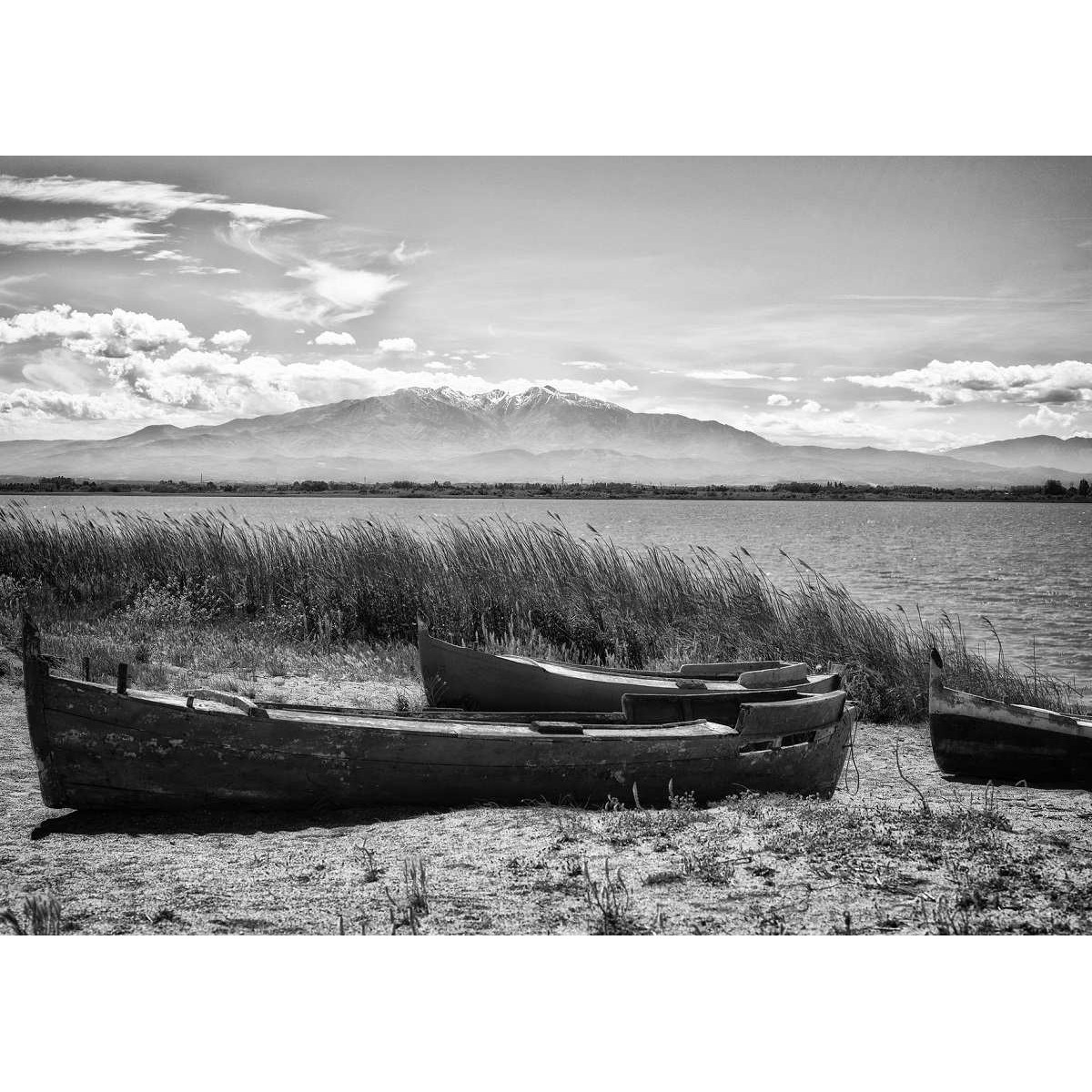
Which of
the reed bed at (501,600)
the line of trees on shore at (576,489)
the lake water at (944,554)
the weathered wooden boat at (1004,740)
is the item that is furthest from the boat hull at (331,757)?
the lake water at (944,554)

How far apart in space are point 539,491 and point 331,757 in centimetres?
4622

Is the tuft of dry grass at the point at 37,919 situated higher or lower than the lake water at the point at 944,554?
higher

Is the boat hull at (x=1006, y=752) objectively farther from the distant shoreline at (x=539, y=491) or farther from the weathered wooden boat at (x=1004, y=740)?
the distant shoreline at (x=539, y=491)

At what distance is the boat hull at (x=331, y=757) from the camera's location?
139 inches

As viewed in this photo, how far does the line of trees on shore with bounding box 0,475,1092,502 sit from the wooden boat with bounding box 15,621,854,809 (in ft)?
18.3

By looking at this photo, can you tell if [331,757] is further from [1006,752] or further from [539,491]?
[539,491]

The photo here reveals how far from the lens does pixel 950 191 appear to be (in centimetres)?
566

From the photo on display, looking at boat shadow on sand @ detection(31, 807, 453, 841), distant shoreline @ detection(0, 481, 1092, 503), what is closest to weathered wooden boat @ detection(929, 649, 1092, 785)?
boat shadow on sand @ detection(31, 807, 453, 841)

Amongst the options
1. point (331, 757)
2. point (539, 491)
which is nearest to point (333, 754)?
point (331, 757)

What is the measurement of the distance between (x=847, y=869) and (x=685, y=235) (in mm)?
4959

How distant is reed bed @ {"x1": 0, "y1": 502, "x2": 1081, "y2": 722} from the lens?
732cm
